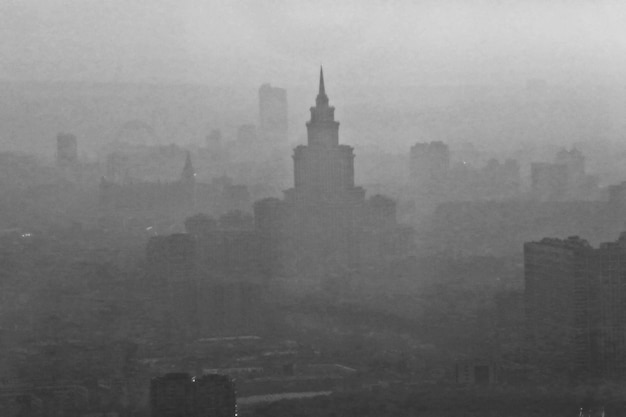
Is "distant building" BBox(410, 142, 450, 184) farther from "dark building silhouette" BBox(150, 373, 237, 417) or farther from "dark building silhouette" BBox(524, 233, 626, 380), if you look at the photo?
"dark building silhouette" BBox(150, 373, 237, 417)

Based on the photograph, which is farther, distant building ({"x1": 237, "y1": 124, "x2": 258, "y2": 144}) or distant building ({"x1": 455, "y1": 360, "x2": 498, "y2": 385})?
distant building ({"x1": 237, "y1": 124, "x2": 258, "y2": 144})

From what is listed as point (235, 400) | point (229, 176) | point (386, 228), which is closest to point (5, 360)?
point (235, 400)

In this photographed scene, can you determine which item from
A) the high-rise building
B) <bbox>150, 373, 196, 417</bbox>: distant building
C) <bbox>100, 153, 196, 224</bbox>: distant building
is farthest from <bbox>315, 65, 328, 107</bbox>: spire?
<bbox>150, 373, 196, 417</bbox>: distant building

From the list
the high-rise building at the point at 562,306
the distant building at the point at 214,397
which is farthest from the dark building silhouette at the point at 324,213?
the distant building at the point at 214,397

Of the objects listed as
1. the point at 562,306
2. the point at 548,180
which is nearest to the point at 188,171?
the point at 548,180

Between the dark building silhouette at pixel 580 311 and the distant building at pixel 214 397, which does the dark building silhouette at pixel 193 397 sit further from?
the dark building silhouette at pixel 580 311
